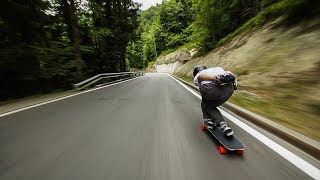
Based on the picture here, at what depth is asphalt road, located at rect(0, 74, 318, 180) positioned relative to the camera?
329cm

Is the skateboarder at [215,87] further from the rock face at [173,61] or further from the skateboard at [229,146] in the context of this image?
the rock face at [173,61]

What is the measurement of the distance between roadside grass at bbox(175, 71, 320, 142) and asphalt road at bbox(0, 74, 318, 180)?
46.5 inches

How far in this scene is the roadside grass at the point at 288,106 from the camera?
17.7ft

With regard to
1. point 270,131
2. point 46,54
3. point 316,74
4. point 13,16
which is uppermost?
point 13,16

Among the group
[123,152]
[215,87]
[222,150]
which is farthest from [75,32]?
[222,150]

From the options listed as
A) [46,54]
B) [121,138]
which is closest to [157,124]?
[121,138]

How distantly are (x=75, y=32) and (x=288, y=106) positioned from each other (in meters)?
13.2

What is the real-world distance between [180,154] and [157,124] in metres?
2.04

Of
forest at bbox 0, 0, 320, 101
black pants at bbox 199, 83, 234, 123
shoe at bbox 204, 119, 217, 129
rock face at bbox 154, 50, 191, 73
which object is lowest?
rock face at bbox 154, 50, 191, 73

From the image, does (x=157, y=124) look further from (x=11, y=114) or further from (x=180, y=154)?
(x=11, y=114)

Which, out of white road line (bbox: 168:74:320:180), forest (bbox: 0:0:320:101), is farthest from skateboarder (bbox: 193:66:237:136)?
forest (bbox: 0:0:320:101)

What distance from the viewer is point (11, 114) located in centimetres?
705

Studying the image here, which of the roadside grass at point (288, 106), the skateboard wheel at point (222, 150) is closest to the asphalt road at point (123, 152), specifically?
the skateboard wheel at point (222, 150)

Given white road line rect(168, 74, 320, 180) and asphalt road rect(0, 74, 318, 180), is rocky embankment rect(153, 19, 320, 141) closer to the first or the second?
white road line rect(168, 74, 320, 180)
